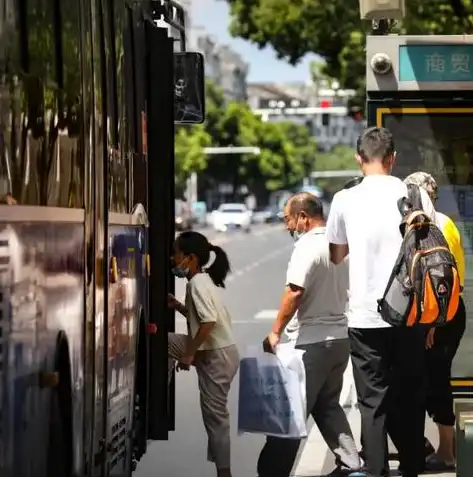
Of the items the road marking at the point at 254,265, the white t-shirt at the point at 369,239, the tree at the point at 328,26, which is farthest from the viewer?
the road marking at the point at 254,265

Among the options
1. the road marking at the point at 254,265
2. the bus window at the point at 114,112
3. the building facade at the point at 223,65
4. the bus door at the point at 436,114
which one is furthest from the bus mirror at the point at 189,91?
the building facade at the point at 223,65

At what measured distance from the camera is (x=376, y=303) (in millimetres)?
7598

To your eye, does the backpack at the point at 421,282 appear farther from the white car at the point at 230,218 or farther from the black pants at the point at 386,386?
the white car at the point at 230,218

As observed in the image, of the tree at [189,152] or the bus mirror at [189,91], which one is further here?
the tree at [189,152]

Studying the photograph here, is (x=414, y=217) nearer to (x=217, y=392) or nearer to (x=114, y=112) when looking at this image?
(x=114, y=112)

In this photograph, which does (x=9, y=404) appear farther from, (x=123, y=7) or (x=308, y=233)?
(x=308, y=233)

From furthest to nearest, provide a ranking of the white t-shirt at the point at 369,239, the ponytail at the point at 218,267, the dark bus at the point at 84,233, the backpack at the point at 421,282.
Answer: the ponytail at the point at 218,267
the white t-shirt at the point at 369,239
the backpack at the point at 421,282
the dark bus at the point at 84,233

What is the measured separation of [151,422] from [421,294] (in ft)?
7.20

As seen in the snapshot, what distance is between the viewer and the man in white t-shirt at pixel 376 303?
763 centimetres

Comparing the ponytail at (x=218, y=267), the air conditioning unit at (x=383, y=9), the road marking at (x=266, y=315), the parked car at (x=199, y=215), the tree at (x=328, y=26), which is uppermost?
the tree at (x=328, y=26)

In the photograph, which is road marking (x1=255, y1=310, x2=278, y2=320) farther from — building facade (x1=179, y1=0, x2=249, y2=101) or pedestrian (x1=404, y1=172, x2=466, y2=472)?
building facade (x1=179, y1=0, x2=249, y2=101)

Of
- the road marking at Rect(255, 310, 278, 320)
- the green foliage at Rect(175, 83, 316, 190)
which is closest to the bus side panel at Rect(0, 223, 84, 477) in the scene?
the road marking at Rect(255, 310, 278, 320)

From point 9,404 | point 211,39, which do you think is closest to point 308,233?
point 9,404

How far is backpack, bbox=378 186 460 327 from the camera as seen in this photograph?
7.36 metres
